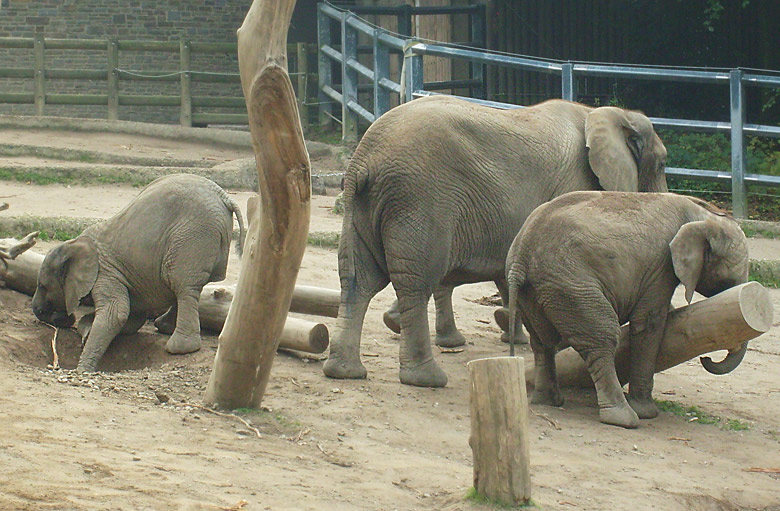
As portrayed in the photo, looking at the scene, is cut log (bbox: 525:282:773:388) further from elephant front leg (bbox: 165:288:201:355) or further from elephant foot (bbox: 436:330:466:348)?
elephant front leg (bbox: 165:288:201:355)

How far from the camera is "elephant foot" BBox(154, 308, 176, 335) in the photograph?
8.09 meters

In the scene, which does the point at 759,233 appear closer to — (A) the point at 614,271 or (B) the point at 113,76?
(A) the point at 614,271

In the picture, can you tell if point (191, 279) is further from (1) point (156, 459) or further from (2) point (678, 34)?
(2) point (678, 34)

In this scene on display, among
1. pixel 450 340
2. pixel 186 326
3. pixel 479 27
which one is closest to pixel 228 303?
pixel 186 326

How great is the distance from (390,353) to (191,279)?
1.51 m

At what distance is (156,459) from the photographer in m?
4.84

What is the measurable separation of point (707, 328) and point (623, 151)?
69.5 inches

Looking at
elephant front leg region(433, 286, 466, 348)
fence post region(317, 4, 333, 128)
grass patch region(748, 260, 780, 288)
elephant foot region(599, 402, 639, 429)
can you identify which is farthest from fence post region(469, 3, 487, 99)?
elephant foot region(599, 402, 639, 429)

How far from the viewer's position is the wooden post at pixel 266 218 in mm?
5289

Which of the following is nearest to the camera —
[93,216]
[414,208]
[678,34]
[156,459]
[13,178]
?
[156,459]

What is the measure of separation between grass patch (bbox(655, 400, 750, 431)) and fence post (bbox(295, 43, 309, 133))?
532 inches

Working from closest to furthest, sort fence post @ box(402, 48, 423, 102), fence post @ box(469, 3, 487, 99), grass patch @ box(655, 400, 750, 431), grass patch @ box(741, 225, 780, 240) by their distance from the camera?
1. grass patch @ box(655, 400, 750, 431)
2. grass patch @ box(741, 225, 780, 240)
3. fence post @ box(402, 48, 423, 102)
4. fence post @ box(469, 3, 487, 99)

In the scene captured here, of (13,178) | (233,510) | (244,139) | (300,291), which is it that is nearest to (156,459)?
(233,510)

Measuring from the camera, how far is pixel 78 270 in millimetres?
7727
